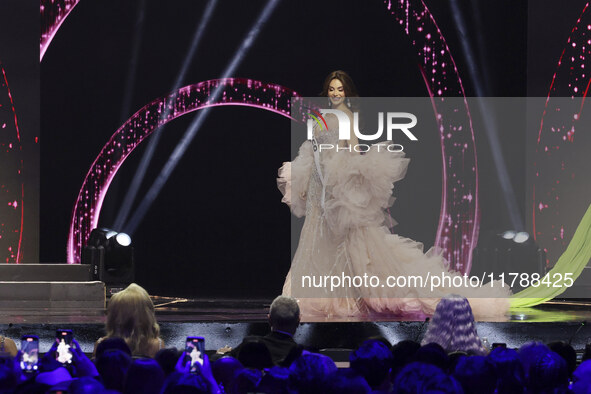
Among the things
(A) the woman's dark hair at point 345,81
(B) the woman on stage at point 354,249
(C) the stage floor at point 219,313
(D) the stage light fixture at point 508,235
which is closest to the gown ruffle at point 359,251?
(B) the woman on stage at point 354,249

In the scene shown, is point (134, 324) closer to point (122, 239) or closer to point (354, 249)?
point (354, 249)

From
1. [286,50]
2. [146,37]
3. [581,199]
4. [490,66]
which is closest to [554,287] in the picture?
[581,199]

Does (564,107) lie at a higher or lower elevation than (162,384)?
higher

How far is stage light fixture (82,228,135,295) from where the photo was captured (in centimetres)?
689

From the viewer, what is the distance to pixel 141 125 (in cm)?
791

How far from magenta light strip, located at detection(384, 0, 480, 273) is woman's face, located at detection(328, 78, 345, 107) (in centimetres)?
285

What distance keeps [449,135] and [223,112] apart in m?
2.12

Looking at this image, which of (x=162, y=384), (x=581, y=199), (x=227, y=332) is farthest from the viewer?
(x=581, y=199)

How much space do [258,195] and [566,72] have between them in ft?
9.68

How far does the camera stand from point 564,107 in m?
7.71

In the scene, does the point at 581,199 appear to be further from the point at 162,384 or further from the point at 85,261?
the point at 162,384

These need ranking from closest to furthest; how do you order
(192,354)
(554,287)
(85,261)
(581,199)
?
(192,354) → (554,287) → (85,261) → (581,199)

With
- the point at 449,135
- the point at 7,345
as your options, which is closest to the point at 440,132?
the point at 449,135

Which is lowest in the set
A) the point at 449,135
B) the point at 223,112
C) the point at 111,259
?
the point at 111,259
